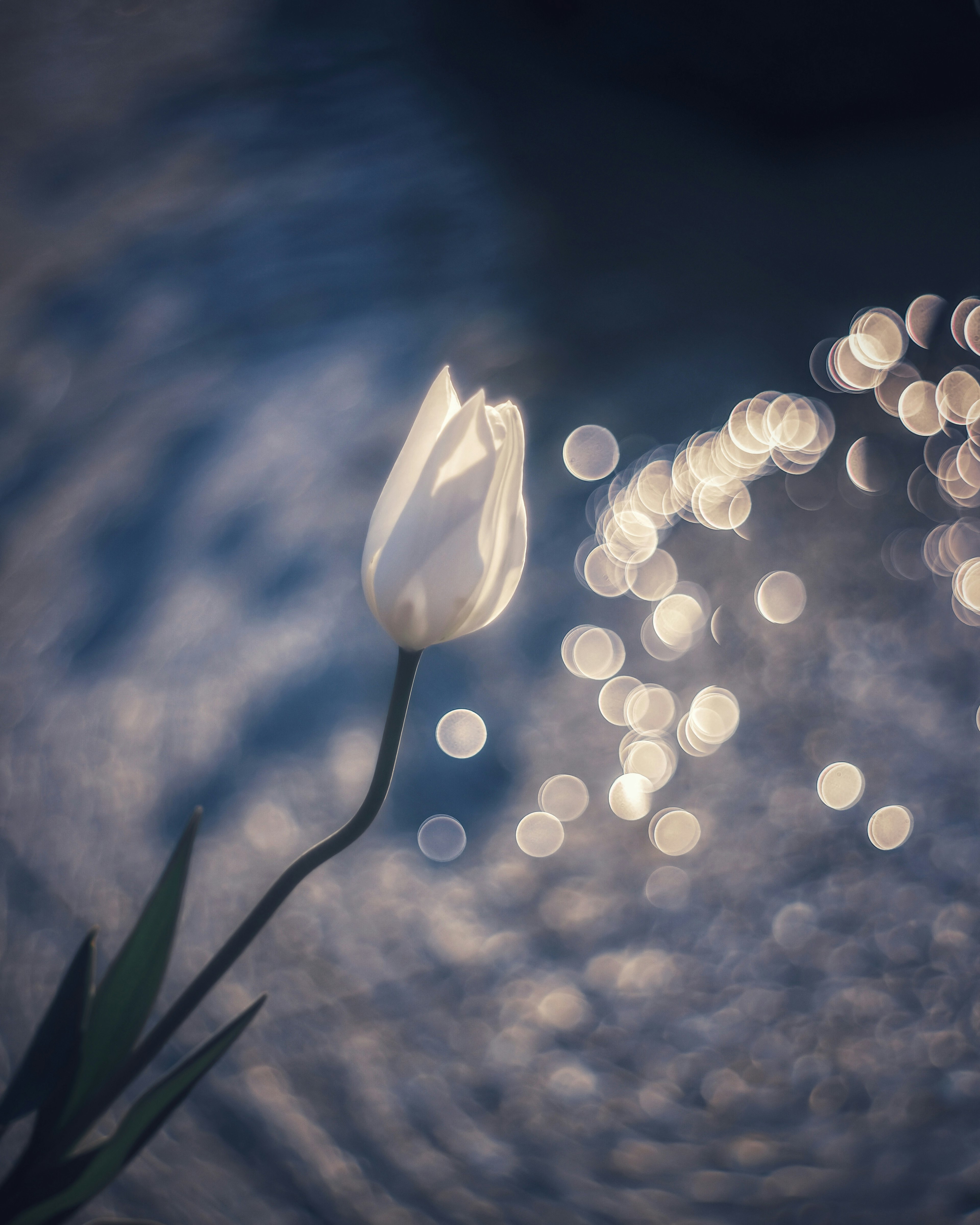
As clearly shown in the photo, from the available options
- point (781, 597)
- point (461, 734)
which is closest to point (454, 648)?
point (461, 734)

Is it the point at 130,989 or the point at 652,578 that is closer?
the point at 130,989

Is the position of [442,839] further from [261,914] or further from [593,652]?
[261,914]

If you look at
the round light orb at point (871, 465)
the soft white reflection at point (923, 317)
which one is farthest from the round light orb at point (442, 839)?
the soft white reflection at point (923, 317)

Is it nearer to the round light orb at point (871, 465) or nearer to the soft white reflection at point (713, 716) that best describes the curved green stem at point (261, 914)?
the soft white reflection at point (713, 716)

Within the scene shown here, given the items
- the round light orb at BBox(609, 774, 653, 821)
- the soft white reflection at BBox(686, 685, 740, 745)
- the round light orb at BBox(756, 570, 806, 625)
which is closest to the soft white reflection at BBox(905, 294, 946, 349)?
the round light orb at BBox(756, 570, 806, 625)

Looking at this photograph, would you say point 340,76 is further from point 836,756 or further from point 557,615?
point 836,756

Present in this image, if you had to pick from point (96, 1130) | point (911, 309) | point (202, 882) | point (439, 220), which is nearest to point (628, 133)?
point (439, 220)
